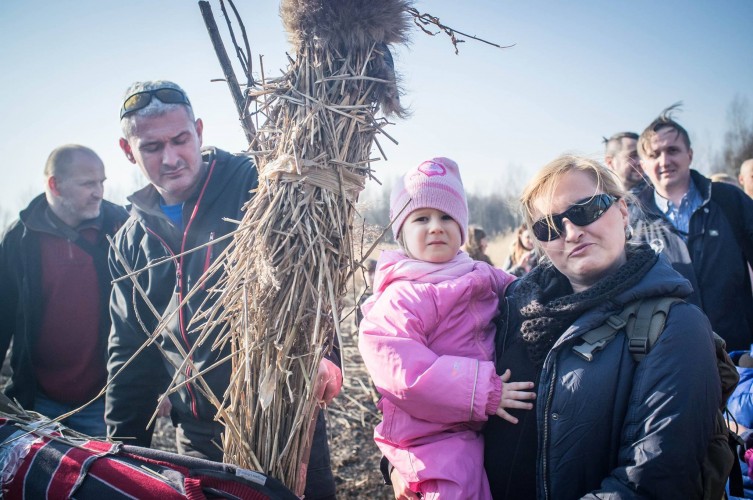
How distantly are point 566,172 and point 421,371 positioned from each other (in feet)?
2.93

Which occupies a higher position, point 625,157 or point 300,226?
point 625,157

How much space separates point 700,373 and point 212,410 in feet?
6.30

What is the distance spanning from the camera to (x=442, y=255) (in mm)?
1804

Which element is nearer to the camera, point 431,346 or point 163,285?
point 431,346

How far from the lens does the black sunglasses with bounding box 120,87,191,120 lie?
2330 millimetres

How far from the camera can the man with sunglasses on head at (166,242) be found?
2135 mm

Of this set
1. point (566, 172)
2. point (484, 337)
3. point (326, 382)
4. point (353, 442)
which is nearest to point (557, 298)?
point (484, 337)

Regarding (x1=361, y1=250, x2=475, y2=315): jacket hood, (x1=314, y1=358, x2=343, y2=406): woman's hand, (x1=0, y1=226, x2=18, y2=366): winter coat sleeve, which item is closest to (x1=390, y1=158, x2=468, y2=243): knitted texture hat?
(x1=361, y1=250, x2=475, y2=315): jacket hood

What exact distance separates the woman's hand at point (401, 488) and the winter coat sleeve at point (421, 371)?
1.01 ft

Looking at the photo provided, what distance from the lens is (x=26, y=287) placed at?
10.7 ft

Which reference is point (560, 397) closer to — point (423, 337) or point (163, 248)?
point (423, 337)

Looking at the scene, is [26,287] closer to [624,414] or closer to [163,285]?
[163,285]

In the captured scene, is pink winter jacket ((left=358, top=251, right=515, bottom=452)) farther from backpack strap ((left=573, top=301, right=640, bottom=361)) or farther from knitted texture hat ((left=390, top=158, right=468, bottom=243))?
backpack strap ((left=573, top=301, right=640, bottom=361))

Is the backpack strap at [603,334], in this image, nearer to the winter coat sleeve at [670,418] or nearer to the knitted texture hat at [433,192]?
the winter coat sleeve at [670,418]
